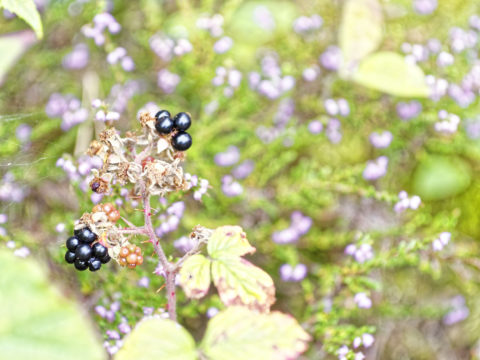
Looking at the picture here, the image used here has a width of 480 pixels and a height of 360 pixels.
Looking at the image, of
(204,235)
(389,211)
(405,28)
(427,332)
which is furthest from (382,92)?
(204,235)

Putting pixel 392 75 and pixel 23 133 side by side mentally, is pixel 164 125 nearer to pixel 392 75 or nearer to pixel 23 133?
pixel 23 133

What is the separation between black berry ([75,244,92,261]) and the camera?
1.24 metres

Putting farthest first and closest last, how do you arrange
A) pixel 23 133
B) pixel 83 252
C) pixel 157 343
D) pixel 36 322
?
pixel 23 133, pixel 83 252, pixel 157 343, pixel 36 322

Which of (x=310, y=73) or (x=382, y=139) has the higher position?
(x=310, y=73)

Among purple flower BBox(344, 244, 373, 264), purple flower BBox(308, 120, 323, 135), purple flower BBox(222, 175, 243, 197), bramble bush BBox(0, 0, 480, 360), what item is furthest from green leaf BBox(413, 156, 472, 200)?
purple flower BBox(222, 175, 243, 197)

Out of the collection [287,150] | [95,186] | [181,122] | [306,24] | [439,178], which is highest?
[181,122]

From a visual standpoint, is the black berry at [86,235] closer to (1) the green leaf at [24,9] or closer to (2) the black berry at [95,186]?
(2) the black berry at [95,186]

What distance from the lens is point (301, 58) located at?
8.66ft

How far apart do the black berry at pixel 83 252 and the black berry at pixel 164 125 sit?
35cm

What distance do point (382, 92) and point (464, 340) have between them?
1359mm

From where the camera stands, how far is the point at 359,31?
2.48 m

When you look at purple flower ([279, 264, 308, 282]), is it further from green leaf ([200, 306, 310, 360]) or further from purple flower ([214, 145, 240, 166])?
green leaf ([200, 306, 310, 360])

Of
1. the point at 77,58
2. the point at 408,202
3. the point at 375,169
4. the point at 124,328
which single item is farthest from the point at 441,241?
the point at 77,58

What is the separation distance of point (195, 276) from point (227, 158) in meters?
1.19
